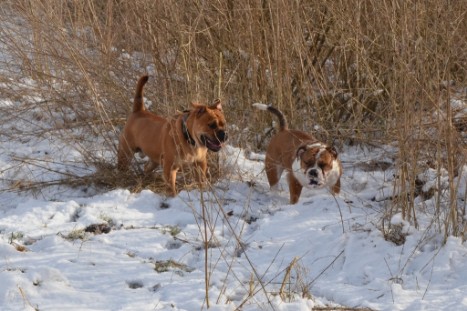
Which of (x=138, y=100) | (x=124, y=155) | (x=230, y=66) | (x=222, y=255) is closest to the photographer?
(x=222, y=255)

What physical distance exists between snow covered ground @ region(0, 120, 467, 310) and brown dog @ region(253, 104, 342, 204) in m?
0.13

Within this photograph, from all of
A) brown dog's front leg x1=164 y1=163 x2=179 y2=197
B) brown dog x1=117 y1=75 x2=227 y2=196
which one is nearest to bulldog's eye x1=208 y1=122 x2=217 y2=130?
brown dog x1=117 y1=75 x2=227 y2=196

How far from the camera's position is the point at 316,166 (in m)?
5.66

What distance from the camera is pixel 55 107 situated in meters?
7.52

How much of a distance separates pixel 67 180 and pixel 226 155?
1.44 metres

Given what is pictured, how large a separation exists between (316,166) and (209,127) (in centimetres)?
93

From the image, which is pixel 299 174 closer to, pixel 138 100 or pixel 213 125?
pixel 213 125

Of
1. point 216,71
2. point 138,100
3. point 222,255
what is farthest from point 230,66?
point 222,255

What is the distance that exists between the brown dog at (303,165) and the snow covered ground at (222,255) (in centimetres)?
13

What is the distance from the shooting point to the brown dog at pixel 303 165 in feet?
18.6

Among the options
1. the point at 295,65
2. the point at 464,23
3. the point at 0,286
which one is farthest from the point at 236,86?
the point at 0,286

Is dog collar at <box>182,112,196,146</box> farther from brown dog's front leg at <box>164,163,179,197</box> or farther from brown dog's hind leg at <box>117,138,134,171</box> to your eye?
brown dog's hind leg at <box>117,138,134,171</box>

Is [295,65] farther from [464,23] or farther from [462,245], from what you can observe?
[462,245]

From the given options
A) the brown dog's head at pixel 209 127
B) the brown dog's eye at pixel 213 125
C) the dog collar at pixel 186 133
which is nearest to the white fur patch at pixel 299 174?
the brown dog's head at pixel 209 127
